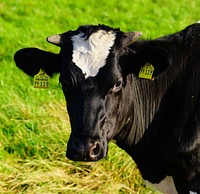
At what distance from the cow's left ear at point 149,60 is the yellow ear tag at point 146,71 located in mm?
26

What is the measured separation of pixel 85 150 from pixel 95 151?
0.37 ft

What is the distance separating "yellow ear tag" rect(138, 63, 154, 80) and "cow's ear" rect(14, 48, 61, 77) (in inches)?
33.4

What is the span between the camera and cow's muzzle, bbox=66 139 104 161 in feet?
18.6

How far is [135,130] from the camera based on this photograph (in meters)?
6.56

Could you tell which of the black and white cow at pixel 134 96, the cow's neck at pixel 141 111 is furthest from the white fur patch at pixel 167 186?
the cow's neck at pixel 141 111

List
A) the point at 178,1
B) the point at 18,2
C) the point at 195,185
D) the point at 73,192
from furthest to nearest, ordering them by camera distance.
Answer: the point at 178,1 < the point at 18,2 < the point at 73,192 < the point at 195,185

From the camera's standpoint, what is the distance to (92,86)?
5871mm

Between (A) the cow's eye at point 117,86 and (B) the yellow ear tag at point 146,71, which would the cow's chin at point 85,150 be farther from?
(B) the yellow ear tag at point 146,71

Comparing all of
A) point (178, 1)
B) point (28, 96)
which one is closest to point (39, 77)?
point (28, 96)

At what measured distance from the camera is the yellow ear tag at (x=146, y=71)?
6.23 m

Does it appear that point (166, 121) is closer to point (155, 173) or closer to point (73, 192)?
point (155, 173)

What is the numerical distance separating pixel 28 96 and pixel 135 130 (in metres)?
3.57

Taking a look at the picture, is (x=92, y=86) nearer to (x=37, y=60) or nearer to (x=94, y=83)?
(x=94, y=83)

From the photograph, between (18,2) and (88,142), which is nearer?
(88,142)
